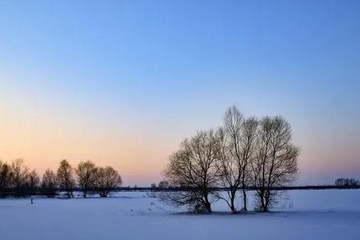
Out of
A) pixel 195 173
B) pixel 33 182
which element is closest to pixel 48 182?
pixel 33 182

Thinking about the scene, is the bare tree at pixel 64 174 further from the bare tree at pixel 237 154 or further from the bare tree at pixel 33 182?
the bare tree at pixel 237 154

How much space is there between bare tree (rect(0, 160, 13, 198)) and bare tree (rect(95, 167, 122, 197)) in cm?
2570

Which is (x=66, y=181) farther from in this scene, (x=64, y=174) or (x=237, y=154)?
(x=237, y=154)

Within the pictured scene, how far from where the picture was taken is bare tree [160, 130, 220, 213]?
135 ft

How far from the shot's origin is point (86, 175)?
435ft

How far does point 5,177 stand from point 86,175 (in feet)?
76.9

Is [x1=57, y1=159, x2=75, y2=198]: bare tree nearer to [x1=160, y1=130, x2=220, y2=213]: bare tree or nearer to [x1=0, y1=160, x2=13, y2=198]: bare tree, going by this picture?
[x1=0, y1=160, x2=13, y2=198]: bare tree

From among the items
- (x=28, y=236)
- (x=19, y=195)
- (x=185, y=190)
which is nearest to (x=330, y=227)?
(x=28, y=236)

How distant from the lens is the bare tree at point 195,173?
41.2 metres

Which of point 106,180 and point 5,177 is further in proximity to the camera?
point 106,180

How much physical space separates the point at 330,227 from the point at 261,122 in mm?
21198

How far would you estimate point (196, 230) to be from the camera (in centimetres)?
2292

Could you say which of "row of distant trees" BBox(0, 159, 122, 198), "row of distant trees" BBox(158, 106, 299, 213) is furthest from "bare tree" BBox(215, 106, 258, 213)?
"row of distant trees" BBox(0, 159, 122, 198)

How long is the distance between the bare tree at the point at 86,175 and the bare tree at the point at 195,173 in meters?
91.2
